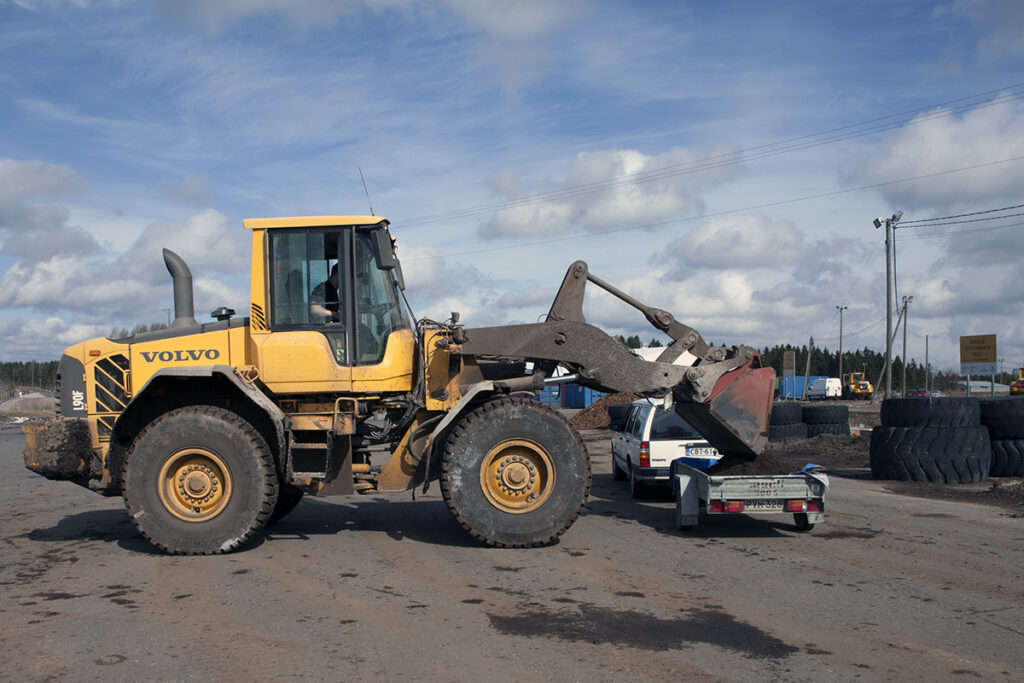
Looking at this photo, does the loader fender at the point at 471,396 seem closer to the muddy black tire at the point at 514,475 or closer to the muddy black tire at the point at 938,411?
the muddy black tire at the point at 514,475

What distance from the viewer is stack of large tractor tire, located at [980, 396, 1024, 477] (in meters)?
14.1

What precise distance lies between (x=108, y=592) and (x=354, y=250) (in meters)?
4.07

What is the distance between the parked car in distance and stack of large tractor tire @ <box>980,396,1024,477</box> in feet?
20.0

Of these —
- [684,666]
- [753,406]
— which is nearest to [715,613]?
[684,666]

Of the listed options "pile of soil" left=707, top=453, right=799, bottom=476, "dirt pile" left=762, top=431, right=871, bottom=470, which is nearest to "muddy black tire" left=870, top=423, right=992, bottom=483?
"dirt pile" left=762, top=431, right=871, bottom=470

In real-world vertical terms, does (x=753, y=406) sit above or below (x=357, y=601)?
above

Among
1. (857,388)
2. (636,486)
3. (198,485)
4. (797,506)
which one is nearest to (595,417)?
(636,486)

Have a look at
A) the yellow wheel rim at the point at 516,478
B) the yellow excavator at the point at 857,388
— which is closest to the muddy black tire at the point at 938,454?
the yellow wheel rim at the point at 516,478

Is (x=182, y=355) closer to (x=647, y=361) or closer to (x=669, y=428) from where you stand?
(x=647, y=361)

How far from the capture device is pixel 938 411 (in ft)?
45.7

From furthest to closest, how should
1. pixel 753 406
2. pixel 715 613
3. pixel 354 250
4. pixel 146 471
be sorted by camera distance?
pixel 753 406 < pixel 354 250 < pixel 146 471 < pixel 715 613

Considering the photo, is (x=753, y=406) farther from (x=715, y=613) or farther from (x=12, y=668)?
(x=12, y=668)

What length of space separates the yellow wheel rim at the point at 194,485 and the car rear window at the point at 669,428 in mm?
6282

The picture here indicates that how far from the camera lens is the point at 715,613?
245 inches
